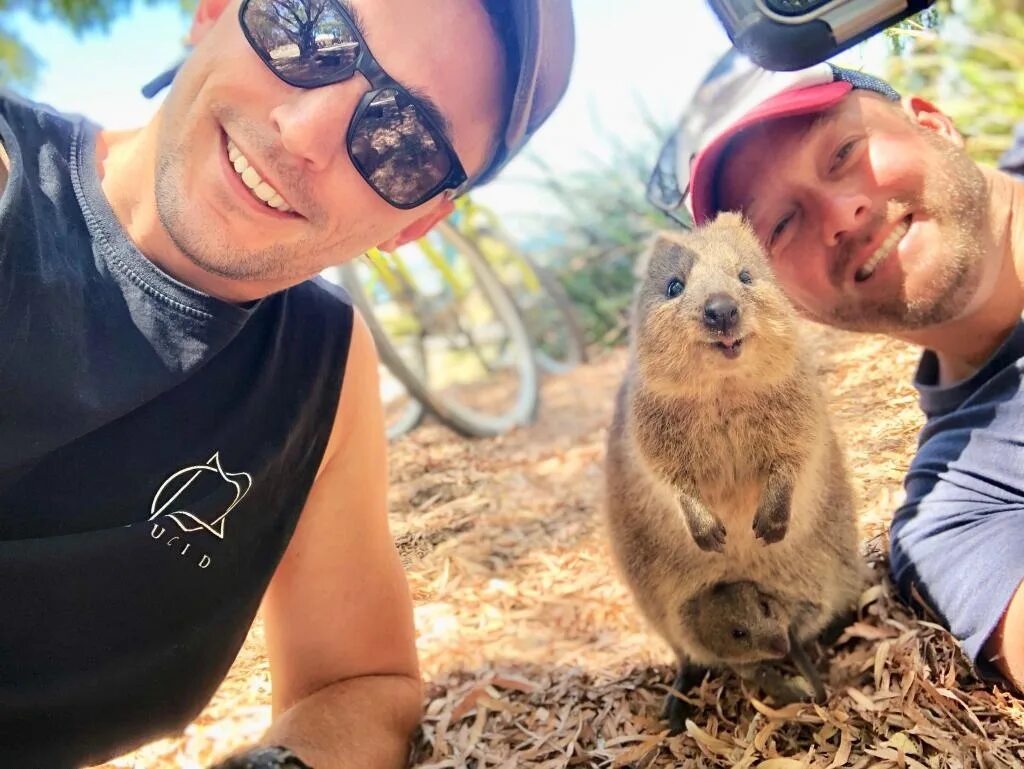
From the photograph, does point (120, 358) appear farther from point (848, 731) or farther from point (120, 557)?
point (848, 731)

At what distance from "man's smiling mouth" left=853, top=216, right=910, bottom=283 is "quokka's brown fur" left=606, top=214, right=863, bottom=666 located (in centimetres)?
19

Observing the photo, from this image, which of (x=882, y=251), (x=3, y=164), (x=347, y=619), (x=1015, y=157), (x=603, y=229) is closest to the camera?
(x=3, y=164)

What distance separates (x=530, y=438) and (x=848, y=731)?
117cm

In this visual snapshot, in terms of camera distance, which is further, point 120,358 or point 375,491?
point 375,491

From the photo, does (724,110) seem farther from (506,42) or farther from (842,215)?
(506,42)

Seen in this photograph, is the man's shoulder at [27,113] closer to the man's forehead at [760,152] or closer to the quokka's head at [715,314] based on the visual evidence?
the quokka's head at [715,314]

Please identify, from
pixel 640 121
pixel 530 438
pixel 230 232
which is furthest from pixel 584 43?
pixel 530 438

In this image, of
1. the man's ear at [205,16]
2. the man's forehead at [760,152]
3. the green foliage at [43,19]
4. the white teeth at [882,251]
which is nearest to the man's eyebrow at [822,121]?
the man's forehead at [760,152]

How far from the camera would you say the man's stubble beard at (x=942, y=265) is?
1.72 meters

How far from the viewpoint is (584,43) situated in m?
1.46

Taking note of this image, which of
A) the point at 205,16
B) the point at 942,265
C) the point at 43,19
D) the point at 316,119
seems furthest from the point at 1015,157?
the point at 43,19

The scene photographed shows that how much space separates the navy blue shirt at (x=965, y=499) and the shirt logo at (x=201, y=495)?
1.38 metres

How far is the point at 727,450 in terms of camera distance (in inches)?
68.5

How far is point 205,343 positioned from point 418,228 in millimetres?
509
